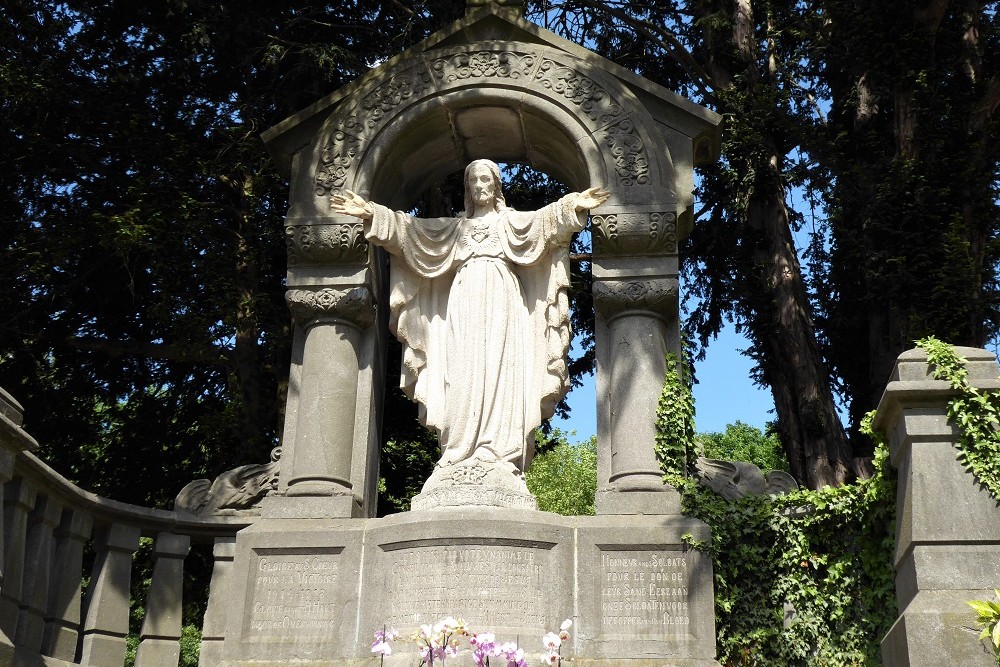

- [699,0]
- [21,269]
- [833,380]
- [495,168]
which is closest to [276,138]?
[495,168]

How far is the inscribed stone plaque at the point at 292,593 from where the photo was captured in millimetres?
8422

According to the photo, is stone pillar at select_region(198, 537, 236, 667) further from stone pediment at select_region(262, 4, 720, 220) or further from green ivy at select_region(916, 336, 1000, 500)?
green ivy at select_region(916, 336, 1000, 500)

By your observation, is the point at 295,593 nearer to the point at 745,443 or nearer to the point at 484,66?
the point at 484,66

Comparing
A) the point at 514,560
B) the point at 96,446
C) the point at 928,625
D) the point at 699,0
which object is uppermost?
the point at 699,0

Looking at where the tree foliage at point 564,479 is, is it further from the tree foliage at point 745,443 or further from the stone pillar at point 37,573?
the stone pillar at point 37,573

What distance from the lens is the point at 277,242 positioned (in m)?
14.2

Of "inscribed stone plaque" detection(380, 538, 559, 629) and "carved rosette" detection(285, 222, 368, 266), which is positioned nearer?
"inscribed stone plaque" detection(380, 538, 559, 629)

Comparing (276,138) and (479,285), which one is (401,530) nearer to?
(479,285)

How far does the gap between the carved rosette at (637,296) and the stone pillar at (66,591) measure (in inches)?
177

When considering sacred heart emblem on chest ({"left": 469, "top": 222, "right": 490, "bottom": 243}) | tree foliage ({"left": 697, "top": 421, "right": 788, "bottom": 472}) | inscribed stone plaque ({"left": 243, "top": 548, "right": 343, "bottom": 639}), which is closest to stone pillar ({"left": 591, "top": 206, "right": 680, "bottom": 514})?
sacred heart emblem on chest ({"left": 469, "top": 222, "right": 490, "bottom": 243})

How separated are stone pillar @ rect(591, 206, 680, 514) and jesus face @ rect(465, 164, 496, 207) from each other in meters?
0.97

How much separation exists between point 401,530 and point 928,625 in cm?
368

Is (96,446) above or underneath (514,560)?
above

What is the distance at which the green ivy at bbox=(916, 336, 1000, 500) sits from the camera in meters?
6.86
